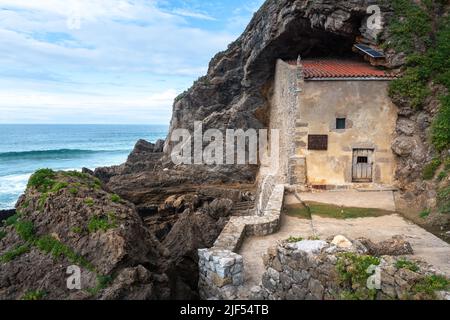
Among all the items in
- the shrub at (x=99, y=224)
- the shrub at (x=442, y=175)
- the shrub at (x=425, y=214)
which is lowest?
the shrub at (x=425, y=214)

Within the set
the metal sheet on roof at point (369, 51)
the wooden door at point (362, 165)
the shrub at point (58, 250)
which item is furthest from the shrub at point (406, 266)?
the metal sheet on roof at point (369, 51)

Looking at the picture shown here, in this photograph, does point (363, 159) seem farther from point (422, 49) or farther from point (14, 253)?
point (14, 253)

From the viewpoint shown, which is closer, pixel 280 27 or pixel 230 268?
pixel 230 268

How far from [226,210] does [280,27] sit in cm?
962

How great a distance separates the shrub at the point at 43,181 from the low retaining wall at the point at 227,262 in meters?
4.02

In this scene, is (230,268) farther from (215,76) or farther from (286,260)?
(215,76)

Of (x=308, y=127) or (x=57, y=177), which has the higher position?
(x=308, y=127)

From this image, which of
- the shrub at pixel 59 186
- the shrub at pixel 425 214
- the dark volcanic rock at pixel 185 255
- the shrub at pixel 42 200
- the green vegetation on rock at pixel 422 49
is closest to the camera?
the dark volcanic rock at pixel 185 255

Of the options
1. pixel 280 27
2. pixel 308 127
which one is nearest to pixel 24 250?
pixel 308 127

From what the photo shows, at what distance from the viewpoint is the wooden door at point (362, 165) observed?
15.9m

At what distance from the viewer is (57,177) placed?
32.6 ft

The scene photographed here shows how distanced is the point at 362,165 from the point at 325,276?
1066 cm

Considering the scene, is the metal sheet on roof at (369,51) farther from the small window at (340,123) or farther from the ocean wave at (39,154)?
the ocean wave at (39,154)

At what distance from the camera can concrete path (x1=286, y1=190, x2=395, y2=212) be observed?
44.9 ft
